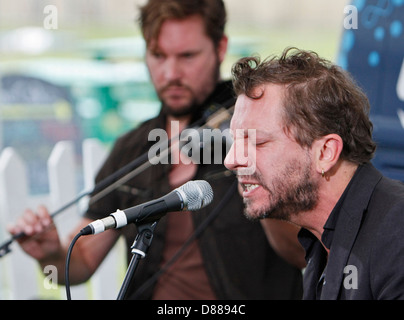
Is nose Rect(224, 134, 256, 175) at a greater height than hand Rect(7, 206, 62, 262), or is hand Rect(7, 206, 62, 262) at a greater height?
nose Rect(224, 134, 256, 175)

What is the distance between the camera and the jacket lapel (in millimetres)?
1425

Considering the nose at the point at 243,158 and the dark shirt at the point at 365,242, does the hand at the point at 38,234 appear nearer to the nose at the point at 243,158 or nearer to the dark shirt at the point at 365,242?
the nose at the point at 243,158

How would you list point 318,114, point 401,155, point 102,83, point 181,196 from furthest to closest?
point 102,83 < point 401,155 < point 318,114 < point 181,196

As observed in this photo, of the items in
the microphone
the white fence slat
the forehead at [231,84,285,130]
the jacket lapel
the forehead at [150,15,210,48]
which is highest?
the forehead at [150,15,210,48]

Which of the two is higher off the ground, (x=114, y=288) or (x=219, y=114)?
(x=219, y=114)

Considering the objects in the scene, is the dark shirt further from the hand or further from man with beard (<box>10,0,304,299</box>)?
the hand

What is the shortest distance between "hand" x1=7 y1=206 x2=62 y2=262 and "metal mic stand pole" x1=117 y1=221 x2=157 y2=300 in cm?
82

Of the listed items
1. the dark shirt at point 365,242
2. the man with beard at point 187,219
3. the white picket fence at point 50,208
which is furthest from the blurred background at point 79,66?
the dark shirt at point 365,242

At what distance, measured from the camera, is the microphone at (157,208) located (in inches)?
48.8

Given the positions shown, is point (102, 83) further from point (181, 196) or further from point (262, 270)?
point (181, 196)

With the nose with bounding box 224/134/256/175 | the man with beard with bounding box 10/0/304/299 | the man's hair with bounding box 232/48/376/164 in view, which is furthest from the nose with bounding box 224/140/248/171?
the man with beard with bounding box 10/0/304/299

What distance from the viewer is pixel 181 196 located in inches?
51.4

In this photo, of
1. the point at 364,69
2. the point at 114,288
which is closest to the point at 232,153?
the point at 364,69

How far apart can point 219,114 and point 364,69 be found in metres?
0.58
